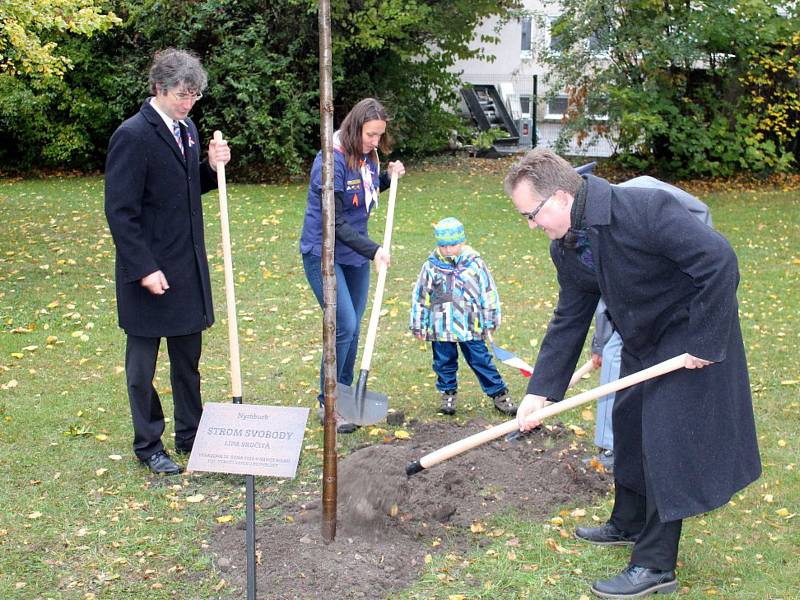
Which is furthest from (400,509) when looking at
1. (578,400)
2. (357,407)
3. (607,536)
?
(578,400)

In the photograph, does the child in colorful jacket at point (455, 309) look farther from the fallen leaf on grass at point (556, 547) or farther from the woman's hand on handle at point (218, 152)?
the fallen leaf on grass at point (556, 547)

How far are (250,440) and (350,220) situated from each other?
6.81 ft

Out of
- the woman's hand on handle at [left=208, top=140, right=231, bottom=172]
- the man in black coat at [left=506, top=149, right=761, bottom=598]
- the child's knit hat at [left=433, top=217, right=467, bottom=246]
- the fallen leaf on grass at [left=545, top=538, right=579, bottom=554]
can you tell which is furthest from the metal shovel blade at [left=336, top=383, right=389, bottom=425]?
the man in black coat at [left=506, top=149, right=761, bottom=598]

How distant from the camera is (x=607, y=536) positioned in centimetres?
446

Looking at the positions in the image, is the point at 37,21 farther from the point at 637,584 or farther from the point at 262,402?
the point at 637,584

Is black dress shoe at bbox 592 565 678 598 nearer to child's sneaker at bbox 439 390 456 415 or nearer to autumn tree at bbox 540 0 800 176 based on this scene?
child's sneaker at bbox 439 390 456 415

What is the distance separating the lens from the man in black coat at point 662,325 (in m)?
3.52

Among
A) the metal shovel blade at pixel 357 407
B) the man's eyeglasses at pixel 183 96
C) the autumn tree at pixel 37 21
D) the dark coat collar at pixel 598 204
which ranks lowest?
the metal shovel blade at pixel 357 407

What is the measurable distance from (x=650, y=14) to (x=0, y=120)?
13.0 metres

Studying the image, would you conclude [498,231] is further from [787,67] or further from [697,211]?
[697,211]

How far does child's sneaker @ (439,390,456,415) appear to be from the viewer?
6168mm

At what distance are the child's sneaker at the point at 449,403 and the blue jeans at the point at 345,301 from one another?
65 centimetres

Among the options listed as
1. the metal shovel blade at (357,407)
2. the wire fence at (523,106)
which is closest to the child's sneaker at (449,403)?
the metal shovel blade at (357,407)

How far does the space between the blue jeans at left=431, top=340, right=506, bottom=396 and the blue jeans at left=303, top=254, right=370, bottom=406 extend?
604 millimetres
